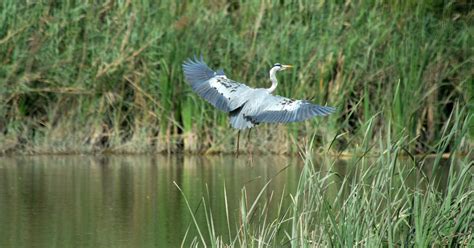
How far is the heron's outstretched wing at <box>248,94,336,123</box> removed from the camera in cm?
743

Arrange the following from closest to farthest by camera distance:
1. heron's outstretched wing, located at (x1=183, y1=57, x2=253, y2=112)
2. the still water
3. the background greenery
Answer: heron's outstretched wing, located at (x1=183, y1=57, x2=253, y2=112) → the still water → the background greenery

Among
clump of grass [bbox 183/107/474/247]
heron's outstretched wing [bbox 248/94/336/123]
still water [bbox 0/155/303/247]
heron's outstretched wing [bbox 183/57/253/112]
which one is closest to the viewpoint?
clump of grass [bbox 183/107/474/247]

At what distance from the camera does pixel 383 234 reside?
5512mm

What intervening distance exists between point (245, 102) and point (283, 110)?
0.40 metres

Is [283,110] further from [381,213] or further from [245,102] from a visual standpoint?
[381,213]

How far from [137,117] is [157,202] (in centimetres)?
282

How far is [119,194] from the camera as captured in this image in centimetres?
1009

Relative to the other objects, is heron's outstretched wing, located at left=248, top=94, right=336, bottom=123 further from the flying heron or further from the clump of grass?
the clump of grass

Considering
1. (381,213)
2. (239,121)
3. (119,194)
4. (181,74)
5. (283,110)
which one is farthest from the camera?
(181,74)

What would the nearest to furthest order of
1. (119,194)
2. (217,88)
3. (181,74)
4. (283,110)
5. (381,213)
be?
1. (381,213)
2. (283,110)
3. (217,88)
4. (119,194)
5. (181,74)

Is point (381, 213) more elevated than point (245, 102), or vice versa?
point (245, 102)

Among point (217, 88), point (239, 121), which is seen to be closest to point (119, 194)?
point (217, 88)

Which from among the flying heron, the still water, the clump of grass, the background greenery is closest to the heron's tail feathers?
the flying heron

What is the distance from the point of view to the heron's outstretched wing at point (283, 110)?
7.43 m
